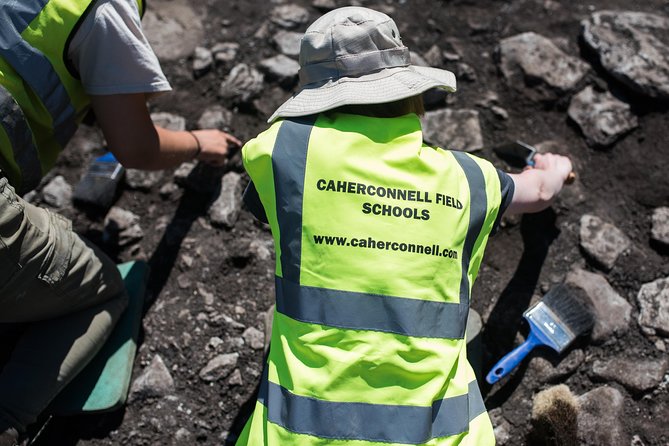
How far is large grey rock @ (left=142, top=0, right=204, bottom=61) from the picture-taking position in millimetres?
2887

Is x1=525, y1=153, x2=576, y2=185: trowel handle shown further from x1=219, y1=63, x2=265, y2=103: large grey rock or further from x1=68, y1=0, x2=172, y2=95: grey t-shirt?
x1=68, y1=0, x2=172, y2=95: grey t-shirt

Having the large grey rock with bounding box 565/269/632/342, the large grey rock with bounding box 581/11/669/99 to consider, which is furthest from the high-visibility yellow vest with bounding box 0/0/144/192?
the large grey rock with bounding box 581/11/669/99

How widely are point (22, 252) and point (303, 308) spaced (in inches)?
37.3

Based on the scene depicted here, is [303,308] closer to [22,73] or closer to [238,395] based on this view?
[238,395]

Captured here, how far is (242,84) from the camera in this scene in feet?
8.95

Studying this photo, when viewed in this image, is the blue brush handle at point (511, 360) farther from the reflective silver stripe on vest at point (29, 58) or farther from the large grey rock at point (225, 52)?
the large grey rock at point (225, 52)

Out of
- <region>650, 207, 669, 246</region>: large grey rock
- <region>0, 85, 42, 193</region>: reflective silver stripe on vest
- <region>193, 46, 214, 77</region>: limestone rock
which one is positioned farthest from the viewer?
<region>193, 46, 214, 77</region>: limestone rock

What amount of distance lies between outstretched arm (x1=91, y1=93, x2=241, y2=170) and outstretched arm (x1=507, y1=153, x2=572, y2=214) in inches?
48.6

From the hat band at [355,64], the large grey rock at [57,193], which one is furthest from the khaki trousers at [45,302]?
the hat band at [355,64]

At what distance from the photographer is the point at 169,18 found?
2.98 metres

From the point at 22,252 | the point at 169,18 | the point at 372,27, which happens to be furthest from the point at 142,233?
the point at 372,27

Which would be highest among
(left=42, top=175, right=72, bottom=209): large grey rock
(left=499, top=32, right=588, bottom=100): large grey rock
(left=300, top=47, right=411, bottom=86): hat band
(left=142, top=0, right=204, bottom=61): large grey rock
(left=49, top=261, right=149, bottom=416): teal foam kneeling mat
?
(left=300, top=47, right=411, bottom=86): hat band

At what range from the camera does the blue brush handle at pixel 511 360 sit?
2.06 meters

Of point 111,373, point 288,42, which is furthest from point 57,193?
point 288,42
